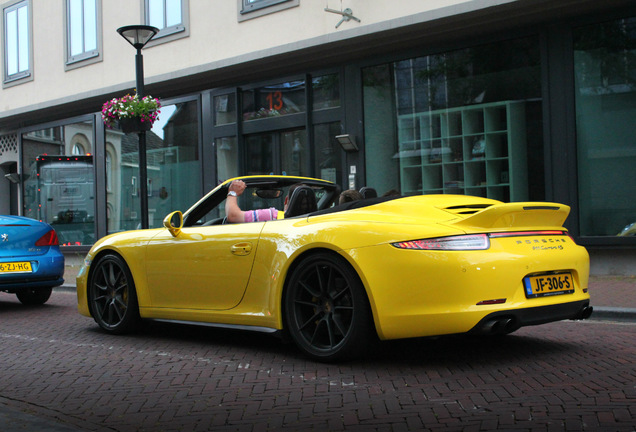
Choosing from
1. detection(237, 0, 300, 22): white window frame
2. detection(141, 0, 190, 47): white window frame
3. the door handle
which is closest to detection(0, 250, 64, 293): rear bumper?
the door handle

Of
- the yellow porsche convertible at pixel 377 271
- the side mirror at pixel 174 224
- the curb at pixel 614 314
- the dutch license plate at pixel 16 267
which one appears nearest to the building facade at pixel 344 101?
the curb at pixel 614 314

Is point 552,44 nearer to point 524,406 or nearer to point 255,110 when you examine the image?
point 255,110

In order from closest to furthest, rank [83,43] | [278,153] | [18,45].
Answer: [278,153]
[83,43]
[18,45]

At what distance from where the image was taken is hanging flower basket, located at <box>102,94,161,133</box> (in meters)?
11.8

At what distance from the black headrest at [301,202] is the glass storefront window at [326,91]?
348 inches

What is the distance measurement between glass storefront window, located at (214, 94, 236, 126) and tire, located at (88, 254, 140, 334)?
9.44 meters

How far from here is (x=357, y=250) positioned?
4480 mm

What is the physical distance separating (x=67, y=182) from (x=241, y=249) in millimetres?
15681

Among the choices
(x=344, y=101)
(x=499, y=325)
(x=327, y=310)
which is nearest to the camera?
(x=499, y=325)

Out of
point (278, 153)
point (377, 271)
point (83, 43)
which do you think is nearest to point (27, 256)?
point (377, 271)

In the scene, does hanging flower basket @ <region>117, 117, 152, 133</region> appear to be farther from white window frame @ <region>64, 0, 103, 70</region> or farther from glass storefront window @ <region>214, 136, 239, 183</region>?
white window frame @ <region>64, 0, 103, 70</region>

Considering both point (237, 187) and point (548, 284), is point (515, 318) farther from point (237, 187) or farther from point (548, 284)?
point (237, 187)

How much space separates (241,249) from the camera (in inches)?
207

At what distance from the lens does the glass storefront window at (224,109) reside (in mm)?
15742
